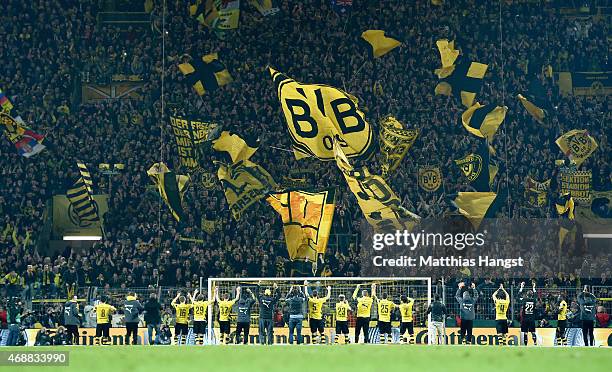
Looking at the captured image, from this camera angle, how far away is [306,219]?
3325cm

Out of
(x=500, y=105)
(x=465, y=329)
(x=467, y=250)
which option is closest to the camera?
(x=465, y=329)

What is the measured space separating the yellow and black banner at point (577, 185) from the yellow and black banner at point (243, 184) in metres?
9.03

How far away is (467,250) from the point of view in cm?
3231

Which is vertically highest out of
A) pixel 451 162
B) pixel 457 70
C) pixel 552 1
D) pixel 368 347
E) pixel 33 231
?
pixel 552 1

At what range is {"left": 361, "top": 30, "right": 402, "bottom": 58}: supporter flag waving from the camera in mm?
38625

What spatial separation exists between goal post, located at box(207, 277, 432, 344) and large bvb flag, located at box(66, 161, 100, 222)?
323 inches

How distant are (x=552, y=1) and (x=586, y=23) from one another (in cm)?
144

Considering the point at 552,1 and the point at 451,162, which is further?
the point at 552,1

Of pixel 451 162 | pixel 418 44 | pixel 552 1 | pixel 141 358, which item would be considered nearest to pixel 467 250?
pixel 451 162

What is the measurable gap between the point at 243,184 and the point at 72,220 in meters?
5.80

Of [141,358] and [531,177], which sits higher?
[531,177]

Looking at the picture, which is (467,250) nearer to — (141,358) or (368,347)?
(368,347)

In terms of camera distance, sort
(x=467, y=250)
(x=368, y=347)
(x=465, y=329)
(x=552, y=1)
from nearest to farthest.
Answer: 1. (x=368, y=347)
2. (x=465, y=329)
3. (x=467, y=250)
4. (x=552, y=1)

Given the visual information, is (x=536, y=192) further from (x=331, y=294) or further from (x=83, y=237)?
(x=83, y=237)
